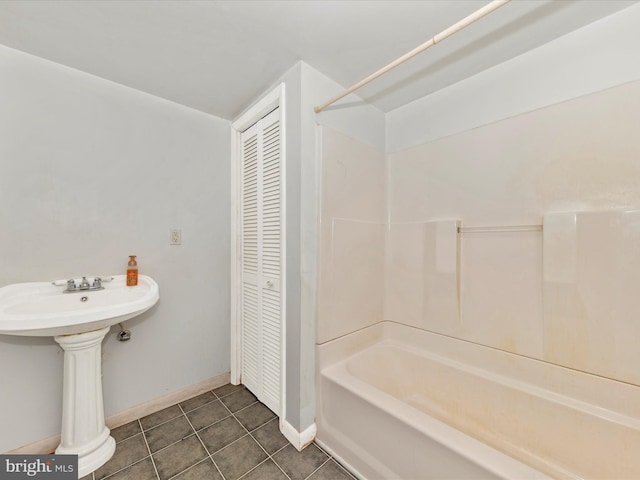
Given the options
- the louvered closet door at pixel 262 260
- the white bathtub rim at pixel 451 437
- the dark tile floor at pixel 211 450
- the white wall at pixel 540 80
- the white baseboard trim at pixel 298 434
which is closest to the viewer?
the white bathtub rim at pixel 451 437

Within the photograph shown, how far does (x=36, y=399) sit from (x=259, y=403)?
1241mm

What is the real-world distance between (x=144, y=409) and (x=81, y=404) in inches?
19.1

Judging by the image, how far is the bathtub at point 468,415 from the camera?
104cm

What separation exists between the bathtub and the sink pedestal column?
119cm

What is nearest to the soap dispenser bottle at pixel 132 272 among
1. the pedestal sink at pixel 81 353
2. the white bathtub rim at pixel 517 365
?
the pedestal sink at pixel 81 353

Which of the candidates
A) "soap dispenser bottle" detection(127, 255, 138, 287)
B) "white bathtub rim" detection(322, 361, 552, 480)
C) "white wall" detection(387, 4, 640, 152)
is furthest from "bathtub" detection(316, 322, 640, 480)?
"white wall" detection(387, 4, 640, 152)

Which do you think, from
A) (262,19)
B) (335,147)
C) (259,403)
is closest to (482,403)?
(259,403)

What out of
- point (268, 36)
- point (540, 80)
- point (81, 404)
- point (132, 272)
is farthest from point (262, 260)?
point (540, 80)

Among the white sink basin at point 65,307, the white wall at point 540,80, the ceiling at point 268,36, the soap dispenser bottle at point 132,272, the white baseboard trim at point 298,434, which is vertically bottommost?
the white baseboard trim at point 298,434

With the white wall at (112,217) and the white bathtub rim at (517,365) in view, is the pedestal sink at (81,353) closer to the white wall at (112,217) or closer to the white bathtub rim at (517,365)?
the white wall at (112,217)

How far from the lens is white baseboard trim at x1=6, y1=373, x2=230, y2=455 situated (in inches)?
54.4

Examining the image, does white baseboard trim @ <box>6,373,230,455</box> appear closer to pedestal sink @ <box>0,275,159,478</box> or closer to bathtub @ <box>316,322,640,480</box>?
pedestal sink @ <box>0,275,159,478</box>

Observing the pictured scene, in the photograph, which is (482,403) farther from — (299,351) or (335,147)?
(335,147)

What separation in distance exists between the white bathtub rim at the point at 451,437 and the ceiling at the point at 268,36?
1.79m
